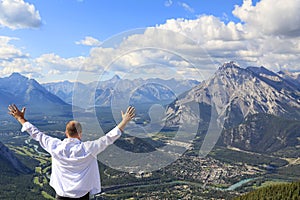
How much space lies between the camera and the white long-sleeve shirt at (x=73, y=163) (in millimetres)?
4152

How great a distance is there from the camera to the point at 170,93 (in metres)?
5.36

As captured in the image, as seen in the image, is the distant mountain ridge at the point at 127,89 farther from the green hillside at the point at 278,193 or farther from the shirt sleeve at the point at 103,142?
the green hillside at the point at 278,193

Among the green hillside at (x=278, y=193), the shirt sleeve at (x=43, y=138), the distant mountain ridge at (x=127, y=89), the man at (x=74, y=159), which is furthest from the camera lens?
the green hillside at (x=278, y=193)

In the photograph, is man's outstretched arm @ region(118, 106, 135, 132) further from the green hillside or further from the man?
the green hillside

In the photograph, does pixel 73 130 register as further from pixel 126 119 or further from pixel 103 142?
pixel 126 119

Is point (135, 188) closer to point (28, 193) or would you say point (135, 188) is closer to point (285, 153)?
point (28, 193)

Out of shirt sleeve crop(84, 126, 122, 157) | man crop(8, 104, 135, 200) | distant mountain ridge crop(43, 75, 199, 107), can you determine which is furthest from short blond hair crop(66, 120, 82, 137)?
distant mountain ridge crop(43, 75, 199, 107)

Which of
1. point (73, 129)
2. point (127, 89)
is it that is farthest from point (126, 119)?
point (127, 89)

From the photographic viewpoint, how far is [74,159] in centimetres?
417

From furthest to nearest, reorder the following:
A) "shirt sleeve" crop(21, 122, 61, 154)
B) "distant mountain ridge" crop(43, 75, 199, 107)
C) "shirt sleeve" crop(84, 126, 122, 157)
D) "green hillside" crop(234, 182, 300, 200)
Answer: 1. "green hillside" crop(234, 182, 300, 200)
2. "distant mountain ridge" crop(43, 75, 199, 107)
3. "shirt sleeve" crop(21, 122, 61, 154)
4. "shirt sleeve" crop(84, 126, 122, 157)

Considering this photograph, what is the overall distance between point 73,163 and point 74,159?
8 cm

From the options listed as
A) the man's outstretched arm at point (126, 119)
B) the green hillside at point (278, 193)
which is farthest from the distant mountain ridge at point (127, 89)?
the green hillside at point (278, 193)

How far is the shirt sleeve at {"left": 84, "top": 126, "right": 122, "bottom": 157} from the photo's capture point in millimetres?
3943

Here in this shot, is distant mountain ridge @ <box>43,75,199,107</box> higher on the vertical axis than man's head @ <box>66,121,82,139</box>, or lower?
higher
